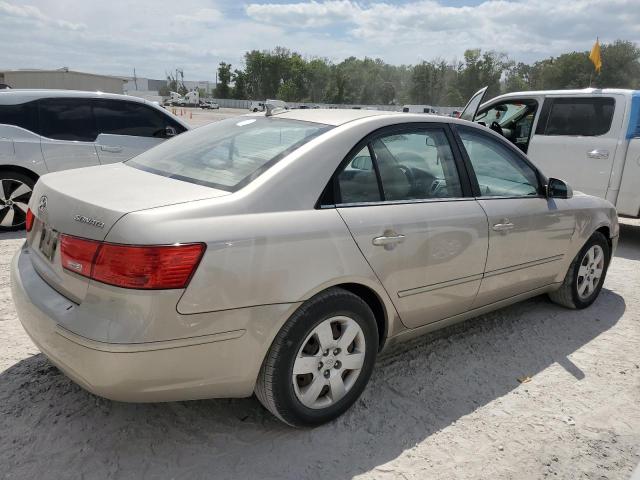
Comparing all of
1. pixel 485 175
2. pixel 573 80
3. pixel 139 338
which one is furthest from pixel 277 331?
pixel 573 80

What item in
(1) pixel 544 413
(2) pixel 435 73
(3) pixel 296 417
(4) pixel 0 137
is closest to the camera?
(3) pixel 296 417

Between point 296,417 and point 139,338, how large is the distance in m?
0.91

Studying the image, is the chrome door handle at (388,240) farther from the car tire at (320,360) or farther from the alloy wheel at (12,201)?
the alloy wheel at (12,201)

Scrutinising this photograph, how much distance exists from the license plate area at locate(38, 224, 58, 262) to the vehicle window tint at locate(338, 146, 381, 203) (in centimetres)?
135

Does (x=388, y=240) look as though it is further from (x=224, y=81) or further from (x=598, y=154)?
(x=224, y=81)

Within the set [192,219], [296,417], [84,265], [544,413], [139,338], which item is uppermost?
[192,219]

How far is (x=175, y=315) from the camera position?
6.79ft

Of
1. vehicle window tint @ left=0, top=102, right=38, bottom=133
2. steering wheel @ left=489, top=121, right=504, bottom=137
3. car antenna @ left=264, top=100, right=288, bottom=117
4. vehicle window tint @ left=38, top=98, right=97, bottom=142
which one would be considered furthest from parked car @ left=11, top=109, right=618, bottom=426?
steering wheel @ left=489, top=121, right=504, bottom=137

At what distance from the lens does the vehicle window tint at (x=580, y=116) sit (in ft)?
22.4

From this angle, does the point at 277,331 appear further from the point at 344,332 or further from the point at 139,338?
the point at 139,338

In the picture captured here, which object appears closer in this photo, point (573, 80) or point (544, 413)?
point (544, 413)

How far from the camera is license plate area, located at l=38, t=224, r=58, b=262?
236 centimetres

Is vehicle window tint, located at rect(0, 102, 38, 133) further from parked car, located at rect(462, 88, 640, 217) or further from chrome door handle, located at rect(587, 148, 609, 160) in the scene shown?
chrome door handle, located at rect(587, 148, 609, 160)

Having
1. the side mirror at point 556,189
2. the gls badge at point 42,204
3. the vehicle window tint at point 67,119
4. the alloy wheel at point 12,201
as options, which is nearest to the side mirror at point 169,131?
the vehicle window tint at point 67,119
